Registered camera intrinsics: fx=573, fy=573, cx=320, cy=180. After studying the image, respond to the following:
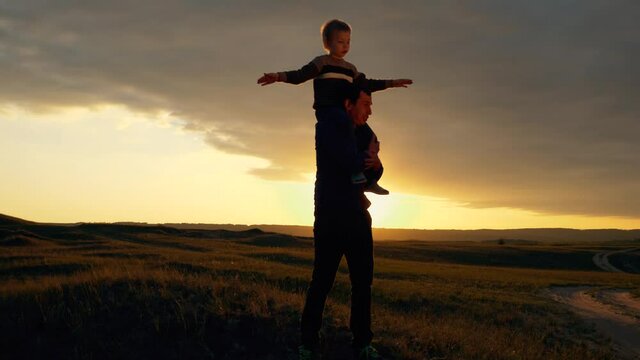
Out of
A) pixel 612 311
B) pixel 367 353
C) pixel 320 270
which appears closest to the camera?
pixel 320 270

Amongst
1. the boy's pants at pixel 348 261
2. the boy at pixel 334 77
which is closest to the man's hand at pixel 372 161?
the boy at pixel 334 77

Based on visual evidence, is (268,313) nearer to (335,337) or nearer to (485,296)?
(335,337)

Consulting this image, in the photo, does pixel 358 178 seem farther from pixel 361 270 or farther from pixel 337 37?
pixel 337 37

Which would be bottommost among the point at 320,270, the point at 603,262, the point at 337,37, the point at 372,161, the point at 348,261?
the point at 603,262

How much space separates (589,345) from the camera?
54.6 feet

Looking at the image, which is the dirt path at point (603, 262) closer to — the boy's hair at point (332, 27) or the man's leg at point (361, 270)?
the man's leg at point (361, 270)

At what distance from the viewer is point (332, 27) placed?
677 cm

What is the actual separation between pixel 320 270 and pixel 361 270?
500mm

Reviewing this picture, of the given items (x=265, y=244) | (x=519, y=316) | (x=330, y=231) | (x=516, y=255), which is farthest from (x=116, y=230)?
(x=330, y=231)

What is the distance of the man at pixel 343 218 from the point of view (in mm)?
6727

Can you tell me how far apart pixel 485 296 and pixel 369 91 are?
20027mm

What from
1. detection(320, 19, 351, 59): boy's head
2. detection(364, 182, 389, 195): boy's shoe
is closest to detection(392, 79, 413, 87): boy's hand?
detection(320, 19, 351, 59): boy's head

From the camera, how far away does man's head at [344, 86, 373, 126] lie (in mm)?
6980

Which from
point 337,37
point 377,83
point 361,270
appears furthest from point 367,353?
point 337,37
